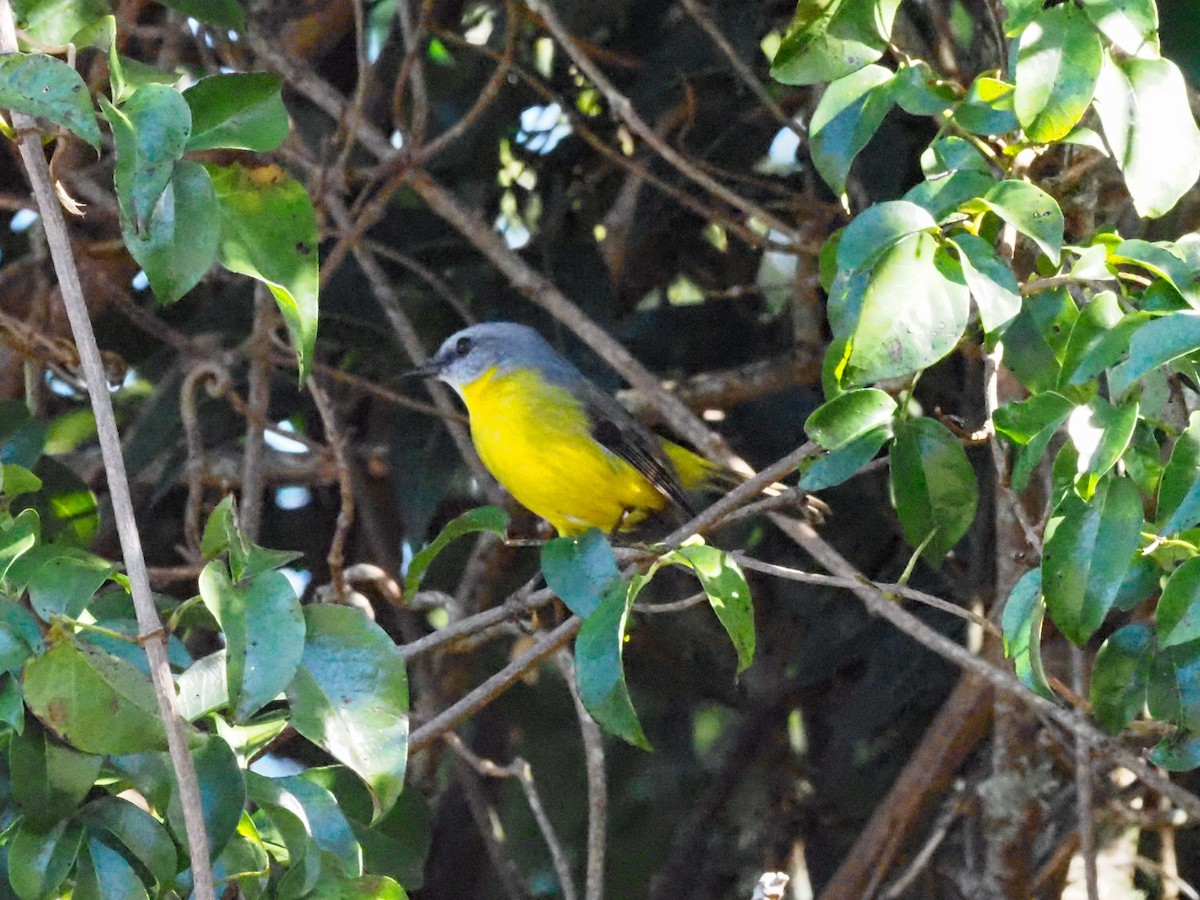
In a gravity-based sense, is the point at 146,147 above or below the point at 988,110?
above

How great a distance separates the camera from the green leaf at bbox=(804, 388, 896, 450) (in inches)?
67.2

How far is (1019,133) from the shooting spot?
2.04 metres

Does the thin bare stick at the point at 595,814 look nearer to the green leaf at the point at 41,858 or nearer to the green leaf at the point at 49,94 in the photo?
the green leaf at the point at 41,858

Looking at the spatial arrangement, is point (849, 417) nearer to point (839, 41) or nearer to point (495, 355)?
point (839, 41)

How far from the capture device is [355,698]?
1601 mm

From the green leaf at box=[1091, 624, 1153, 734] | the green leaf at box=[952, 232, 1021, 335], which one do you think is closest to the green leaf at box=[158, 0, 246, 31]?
the green leaf at box=[952, 232, 1021, 335]

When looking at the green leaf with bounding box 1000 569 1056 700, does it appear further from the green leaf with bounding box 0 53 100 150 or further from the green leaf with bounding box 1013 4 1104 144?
the green leaf with bounding box 0 53 100 150

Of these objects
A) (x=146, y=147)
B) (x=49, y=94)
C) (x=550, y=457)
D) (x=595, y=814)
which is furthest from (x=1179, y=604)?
(x=550, y=457)

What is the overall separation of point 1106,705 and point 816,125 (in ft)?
2.46

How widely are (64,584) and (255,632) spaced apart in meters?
0.25

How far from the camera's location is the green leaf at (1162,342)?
1368mm

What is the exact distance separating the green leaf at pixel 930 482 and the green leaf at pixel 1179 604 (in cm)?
40

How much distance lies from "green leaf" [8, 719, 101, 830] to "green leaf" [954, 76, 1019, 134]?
1191 mm

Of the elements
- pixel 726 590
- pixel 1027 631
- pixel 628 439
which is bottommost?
pixel 628 439
